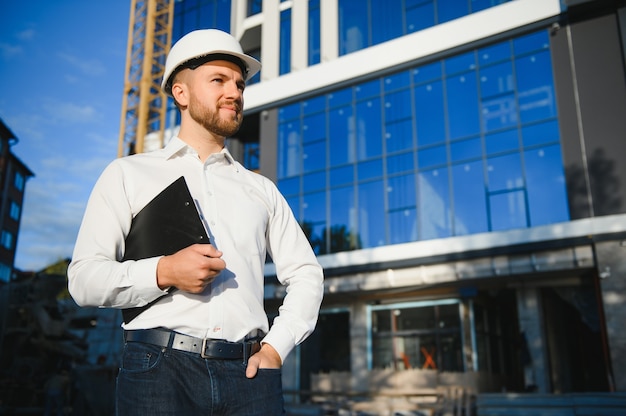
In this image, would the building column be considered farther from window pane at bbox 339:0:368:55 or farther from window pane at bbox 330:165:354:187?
window pane at bbox 339:0:368:55

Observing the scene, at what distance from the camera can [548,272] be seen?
19547 millimetres

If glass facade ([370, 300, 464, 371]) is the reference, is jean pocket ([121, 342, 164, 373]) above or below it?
below

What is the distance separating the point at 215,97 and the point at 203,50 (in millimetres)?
190

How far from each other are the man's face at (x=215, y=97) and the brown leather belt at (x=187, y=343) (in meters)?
0.86

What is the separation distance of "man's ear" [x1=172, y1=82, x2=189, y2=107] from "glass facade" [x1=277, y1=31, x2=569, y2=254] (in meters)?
18.6

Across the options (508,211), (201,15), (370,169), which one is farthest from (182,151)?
(201,15)

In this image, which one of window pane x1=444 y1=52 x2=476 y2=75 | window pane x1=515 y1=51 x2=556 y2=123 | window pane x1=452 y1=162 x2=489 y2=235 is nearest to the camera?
window pane x1=515 y1=51 x2=556 y2=123

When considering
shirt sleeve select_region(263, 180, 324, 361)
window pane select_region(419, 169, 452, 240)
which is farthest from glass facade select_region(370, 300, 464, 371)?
shirt sleeve select_region(263, 180, 324, 361)

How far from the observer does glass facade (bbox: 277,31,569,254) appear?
19.9 m

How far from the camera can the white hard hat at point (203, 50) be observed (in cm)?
230

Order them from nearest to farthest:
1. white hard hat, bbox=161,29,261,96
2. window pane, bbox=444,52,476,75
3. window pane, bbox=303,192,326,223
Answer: white hard hat, bbox=161,29,261,96 → window pane, bbox=444,52,476,75 → window pane, bbox=303,192,326,223

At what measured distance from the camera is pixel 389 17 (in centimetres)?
2400

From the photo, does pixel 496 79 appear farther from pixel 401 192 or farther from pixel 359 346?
pixel 359 346

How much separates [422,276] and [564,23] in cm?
1039
